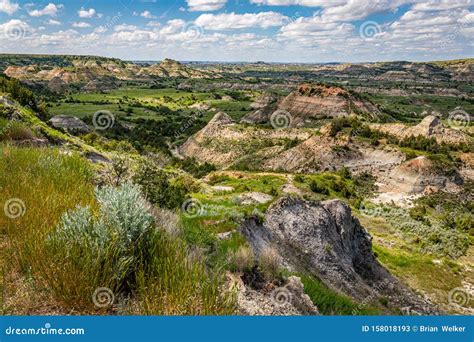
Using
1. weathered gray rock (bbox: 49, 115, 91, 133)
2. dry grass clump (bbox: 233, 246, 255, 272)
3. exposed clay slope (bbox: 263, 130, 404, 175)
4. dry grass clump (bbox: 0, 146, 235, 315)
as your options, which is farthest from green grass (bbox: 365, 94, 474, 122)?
dry grass clump (bbox: 0, 146, 235, 315)

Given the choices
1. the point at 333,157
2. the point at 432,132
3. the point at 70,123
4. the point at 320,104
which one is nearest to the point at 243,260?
the point at 333,157

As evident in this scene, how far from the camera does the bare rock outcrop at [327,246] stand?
Answer: 49.0 feet

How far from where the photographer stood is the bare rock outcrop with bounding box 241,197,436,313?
14.9 m

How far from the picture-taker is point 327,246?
1753 centimetres

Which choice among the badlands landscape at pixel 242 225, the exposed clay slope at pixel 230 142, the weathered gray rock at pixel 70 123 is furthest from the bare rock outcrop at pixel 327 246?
the weathered gray rock at pixel 70 123

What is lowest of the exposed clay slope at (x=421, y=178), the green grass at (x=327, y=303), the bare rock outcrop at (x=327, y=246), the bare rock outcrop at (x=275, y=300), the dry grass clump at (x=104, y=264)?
the exposed clay slope at (x=421, y=178)

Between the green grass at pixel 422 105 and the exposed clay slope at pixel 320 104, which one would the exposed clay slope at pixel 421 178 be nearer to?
the exposed clay slope at pixel 320 104

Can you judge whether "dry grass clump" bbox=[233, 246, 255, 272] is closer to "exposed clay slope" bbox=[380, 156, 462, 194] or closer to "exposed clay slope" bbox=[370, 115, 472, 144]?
"exposed clay slope" bbox=[380, 156, 462, 194]

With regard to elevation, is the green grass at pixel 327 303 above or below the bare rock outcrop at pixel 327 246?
above

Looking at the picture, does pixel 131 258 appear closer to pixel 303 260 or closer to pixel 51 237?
pixel 51 237

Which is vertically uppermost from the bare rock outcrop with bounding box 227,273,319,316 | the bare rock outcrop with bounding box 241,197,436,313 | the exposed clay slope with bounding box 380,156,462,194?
the bare rock outcrop with bounding box 227,273,319,316

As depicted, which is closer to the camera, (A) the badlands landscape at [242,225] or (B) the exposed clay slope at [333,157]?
(A) the badlands landscape at [242,225]

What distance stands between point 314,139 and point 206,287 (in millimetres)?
66205

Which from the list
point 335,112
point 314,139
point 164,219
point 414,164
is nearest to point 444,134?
point 414,164
